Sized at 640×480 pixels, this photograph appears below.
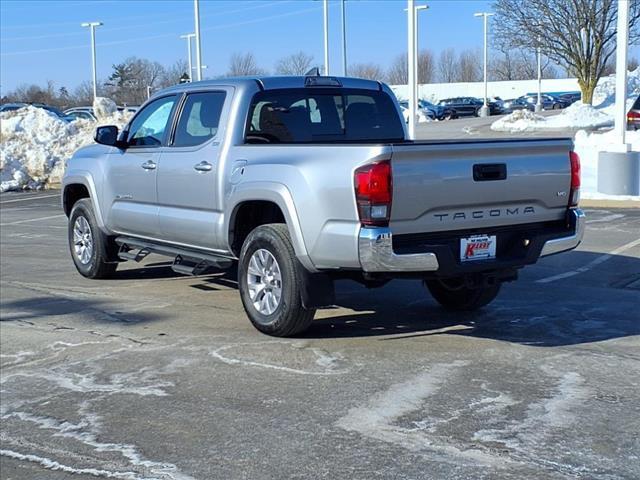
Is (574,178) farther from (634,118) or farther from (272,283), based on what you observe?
(634,118)

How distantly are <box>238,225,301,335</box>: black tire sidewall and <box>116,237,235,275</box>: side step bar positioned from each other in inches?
17.5

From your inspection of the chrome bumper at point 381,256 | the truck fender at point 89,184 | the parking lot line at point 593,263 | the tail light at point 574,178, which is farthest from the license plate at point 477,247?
the truck fender at point 89,184

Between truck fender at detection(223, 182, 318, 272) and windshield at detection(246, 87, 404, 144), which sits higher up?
windshield at detection(246, 87, 404, 144)

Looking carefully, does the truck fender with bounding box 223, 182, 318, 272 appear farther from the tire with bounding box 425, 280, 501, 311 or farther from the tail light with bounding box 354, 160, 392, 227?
the tire with bounding box 425, 280, 501, 311

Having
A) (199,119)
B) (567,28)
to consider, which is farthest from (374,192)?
(567,28)

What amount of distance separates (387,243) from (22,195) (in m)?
17.6

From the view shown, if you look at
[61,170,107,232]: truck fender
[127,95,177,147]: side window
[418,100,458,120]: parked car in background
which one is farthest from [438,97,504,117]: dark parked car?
[127,95,177,147]: side window

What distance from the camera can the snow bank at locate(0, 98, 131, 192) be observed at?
76.5ft

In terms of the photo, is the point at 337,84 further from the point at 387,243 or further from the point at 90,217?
the point at 90,217

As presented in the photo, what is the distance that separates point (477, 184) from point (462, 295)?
1727 millimetres

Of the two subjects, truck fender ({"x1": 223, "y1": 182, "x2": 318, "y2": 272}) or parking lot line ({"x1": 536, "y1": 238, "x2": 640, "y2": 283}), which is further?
parking lot line ({"x1": 536, "y1": 238, "x2": 640, "y2": 283})

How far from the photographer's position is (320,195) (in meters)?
6.30

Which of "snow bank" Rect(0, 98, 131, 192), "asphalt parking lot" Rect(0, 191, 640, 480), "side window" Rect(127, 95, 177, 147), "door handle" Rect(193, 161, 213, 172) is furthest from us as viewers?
"snow bank" Rect(0, 98, 131, 192)

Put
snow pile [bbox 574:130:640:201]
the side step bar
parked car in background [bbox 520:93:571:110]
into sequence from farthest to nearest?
parked car in background [bbox 520:93:571:110], snow pile [bbox 574:130:640:201], the side step bar
